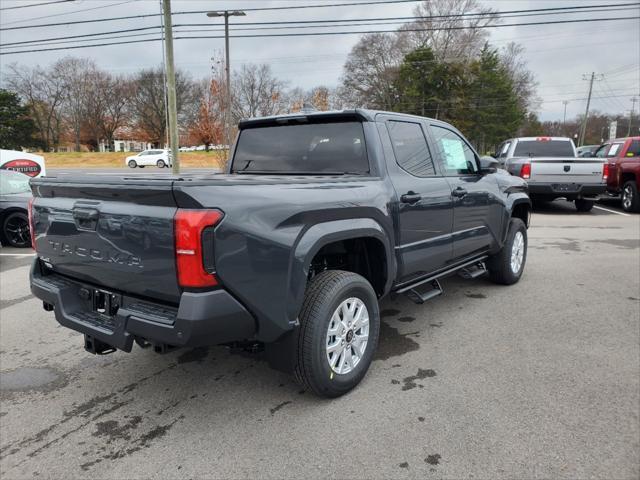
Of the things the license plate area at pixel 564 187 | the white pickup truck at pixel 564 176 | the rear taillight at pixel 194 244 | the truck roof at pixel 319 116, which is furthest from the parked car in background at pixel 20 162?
the license plate area at pixel 564 187

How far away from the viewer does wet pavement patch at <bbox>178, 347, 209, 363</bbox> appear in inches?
144

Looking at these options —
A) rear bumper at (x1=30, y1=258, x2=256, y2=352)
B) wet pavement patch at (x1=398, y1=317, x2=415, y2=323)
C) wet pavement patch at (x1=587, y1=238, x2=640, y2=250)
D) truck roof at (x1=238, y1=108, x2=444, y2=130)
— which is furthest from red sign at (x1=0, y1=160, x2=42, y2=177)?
wet pavement patch at (x1=587, y1=238, x2=640, y2=250)

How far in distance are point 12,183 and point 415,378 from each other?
8.23 m

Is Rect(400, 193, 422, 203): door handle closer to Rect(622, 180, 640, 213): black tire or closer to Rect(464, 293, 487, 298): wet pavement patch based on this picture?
Rect(464, 293, 487, 298): wet pavement patch

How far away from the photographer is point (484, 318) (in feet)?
14.9

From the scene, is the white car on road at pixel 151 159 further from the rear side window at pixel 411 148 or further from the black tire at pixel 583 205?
the rear side window at pixel 411 148

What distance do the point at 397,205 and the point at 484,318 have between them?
5.88ft

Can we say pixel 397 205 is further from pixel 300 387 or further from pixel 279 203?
pixel 300 387

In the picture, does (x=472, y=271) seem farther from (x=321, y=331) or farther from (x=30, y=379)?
(x=30, y=379)

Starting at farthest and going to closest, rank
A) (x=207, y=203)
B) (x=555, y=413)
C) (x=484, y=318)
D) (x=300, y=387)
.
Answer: (x=484, y=318) → (x=300, y=387) → (x=555, y=413) → (x=207, y=203)

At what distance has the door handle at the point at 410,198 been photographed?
3543 mm

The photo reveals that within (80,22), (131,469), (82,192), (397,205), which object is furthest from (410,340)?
(80,22)

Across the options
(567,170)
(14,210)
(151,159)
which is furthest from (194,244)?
(151,159)

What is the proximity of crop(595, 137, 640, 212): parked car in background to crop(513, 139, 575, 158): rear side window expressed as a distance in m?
1.00
